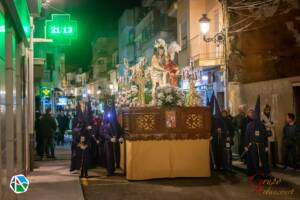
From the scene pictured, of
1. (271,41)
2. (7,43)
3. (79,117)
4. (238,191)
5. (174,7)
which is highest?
(174,7)

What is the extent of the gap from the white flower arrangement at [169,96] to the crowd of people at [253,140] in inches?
53.4

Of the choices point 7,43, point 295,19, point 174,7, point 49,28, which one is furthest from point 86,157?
point 174,7

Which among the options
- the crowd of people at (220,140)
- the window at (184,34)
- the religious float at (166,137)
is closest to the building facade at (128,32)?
the window at (184,34)

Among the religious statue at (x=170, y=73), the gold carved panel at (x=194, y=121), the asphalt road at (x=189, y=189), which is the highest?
the religious statue at (x=170, y=73)

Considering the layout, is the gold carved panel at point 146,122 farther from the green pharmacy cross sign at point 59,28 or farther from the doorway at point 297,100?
the green pharmacy cross sign at point 59,28

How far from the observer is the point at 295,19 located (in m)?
17.3

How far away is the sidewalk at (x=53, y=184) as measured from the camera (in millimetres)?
10617

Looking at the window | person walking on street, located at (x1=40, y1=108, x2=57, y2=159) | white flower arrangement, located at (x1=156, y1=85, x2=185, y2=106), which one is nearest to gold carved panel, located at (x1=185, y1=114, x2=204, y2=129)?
white flower arrangement, located at (x1=156, y1=85, x2=185, y2=106)

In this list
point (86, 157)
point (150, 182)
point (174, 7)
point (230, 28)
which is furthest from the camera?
point (174, 7)

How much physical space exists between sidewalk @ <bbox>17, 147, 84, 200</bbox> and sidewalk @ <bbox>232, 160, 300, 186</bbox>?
5.14 meters

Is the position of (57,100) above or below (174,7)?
below

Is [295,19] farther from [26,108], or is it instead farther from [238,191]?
[26,108]

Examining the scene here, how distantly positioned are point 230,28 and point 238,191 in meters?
10.1

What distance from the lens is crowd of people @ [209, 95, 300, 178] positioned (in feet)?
42.0
